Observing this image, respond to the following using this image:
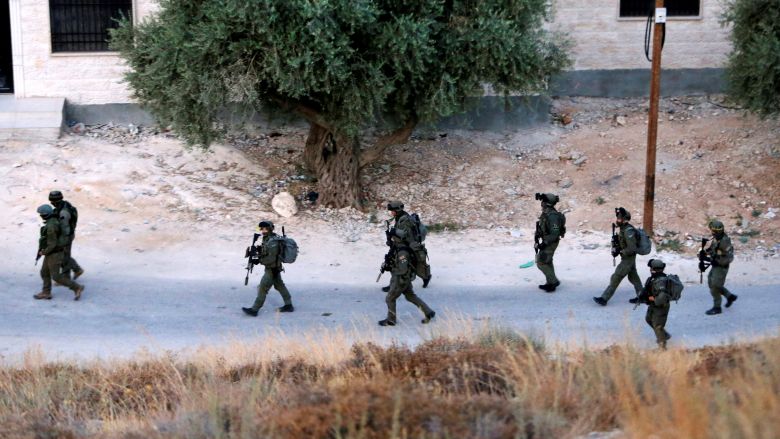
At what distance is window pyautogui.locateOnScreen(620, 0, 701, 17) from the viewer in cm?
2045

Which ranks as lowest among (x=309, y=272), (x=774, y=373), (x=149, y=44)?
(x=309, y=272)

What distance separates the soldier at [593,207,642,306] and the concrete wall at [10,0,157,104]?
1071cm

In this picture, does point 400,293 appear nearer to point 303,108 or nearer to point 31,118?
point 303,108

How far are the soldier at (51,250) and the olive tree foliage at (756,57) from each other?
1098 cm

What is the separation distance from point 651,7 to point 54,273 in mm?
13738

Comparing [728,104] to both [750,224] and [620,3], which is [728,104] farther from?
[750,224]

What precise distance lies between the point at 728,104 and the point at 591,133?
3152 mm

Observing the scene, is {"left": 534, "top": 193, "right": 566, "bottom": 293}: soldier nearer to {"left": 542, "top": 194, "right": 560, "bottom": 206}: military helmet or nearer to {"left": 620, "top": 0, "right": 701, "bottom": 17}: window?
{"left": 542, "top": 194, "right": 560, "bottom": 206}: military helmet

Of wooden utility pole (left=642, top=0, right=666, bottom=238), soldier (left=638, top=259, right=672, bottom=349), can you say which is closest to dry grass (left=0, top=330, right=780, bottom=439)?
soldier (left=638, top=259, right=672, bottom=349)

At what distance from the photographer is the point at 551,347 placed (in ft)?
29.8

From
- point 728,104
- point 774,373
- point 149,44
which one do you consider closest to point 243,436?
point 774,373

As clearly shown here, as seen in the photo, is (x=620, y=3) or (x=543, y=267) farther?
(x=620, y=3)

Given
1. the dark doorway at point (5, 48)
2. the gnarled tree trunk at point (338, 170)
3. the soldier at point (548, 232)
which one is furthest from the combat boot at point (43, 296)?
the dark doorway at point (5, 48)

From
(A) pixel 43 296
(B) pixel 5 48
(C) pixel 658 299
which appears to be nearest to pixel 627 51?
(C) pixel 658 299
